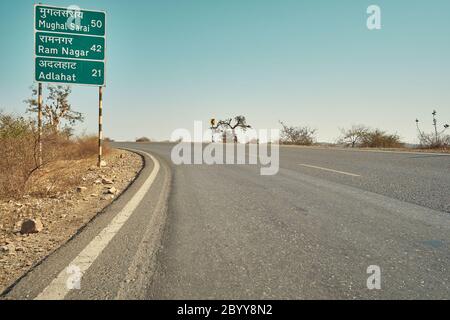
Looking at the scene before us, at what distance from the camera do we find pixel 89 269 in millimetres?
2307

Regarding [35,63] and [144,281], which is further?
[35,63]

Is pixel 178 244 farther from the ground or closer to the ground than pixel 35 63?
closer to the ground

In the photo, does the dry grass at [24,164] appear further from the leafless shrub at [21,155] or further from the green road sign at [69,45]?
the green road sign at [69,45]

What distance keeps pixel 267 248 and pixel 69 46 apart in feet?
30.4

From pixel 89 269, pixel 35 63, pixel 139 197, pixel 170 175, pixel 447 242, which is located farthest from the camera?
pixel 35 63

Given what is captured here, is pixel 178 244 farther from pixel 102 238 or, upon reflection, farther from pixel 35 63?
pixel 35 63

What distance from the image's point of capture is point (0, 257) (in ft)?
8.84

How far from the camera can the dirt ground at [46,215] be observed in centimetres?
265

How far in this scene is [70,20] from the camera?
939cm

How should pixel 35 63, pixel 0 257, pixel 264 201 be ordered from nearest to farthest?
pixel 0 257, pixel 264 201, pixel 35 63
